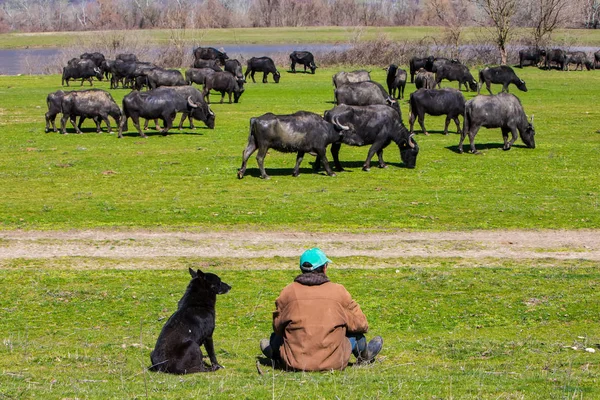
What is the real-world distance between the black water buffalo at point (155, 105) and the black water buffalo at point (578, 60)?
43433 millimetres

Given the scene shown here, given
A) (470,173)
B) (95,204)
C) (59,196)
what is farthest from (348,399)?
(470,173)

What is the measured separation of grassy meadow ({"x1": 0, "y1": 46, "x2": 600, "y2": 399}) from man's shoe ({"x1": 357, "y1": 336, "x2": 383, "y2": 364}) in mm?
295

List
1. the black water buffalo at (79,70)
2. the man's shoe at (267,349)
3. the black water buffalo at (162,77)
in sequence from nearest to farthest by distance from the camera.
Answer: the man's shoe at (267,349)
the black water buffalo at (162,77)
the black water buffalo at (79,70)

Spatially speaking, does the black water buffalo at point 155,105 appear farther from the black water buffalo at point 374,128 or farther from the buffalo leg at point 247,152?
the black water buffalo at point 374,128

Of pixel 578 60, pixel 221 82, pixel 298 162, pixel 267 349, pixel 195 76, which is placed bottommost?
pixel 298 162

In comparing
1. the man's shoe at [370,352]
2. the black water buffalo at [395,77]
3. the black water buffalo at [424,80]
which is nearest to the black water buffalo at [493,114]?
the black water buffalo at [395,77]

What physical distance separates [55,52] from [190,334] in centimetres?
9523

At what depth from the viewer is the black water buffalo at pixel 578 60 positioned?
69250 millimetres

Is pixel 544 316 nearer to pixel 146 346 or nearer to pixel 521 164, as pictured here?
pixel 146 346

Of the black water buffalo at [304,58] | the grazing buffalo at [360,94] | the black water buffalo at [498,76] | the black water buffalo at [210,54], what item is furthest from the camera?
the black water buffalo at [304,58]

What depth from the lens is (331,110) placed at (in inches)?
1019

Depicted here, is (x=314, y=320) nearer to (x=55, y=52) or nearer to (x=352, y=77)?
(x=352, y=77)

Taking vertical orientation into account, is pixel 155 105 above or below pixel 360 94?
below

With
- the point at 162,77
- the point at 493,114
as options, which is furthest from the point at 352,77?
the point at 493,114
